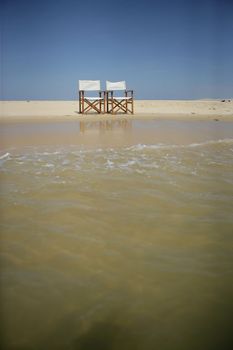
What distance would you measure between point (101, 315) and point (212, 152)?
601 cm

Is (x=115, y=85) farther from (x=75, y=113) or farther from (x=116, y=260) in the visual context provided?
(x=116, y=260)

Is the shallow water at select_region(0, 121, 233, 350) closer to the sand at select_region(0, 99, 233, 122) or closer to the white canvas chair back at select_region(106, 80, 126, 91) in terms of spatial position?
the sand at select_region(0, 99, 233, 122)

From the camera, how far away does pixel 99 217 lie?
11.1 ft

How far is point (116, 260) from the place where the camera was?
→ 8.42 ft

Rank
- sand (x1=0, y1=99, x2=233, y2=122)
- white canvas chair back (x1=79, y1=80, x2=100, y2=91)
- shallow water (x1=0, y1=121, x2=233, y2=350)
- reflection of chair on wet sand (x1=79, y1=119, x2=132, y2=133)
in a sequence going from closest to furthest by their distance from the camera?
shallow water (x1=0, y1=121, x2=233, y2=350) < reflection of chair on wet sand (x1=79, y1=119, x2=132, y2=133) < sand (x1=0, y1=99, x2=233, y2=122) < white canvas chair back (x1=79, y1=80, x2=100, y2=91)

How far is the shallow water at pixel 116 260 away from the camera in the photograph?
1.88 m

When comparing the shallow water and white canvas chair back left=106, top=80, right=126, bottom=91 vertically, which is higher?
white canvas chair back left=106, top=80, right=126, bottom=91

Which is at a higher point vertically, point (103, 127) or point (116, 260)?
point (103, 127)

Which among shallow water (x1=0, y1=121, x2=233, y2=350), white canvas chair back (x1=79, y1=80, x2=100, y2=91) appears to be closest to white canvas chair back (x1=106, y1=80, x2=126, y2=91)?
white canvas chair back (x1=79, y1=80, x2=100, y2=91)

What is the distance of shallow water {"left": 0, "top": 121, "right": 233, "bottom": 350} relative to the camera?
1879 mm

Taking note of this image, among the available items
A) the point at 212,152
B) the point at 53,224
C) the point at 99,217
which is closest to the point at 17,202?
the point at 53,224

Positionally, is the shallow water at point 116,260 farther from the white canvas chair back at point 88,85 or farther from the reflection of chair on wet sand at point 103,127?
the white canvas chair back at point 88,85

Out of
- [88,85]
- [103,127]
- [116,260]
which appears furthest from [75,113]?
[116,260]

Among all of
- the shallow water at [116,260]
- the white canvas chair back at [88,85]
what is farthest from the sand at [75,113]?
the shallow water at [116,260]
